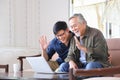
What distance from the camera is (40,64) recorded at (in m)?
2.83

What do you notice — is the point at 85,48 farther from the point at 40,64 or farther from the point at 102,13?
the point at 102,13

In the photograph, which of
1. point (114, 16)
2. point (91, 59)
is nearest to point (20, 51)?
point (114, 16)

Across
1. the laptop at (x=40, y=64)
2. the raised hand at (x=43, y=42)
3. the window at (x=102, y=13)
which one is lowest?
the laptop at (x=40, y=64)

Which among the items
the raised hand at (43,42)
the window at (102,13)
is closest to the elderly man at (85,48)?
the raised hand at (43,42)

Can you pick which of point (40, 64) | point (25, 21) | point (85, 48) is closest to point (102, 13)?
point (25, 21)

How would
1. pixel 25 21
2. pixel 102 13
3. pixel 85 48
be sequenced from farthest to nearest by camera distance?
pixel 25 21
pixel 102 13
pixel 85 48

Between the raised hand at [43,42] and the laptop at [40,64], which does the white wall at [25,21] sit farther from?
the laptop at [40,64]

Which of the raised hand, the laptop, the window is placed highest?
the window

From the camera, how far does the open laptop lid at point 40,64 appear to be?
2787mm

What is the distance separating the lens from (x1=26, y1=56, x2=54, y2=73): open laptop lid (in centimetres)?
279

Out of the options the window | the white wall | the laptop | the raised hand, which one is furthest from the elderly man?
the white wall

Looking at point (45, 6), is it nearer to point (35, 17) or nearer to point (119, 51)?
point (35, 17)

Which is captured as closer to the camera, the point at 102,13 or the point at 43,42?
the point at 43,42

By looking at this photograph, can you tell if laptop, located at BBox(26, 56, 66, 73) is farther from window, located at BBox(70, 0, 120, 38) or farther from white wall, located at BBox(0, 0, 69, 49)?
white wall, located at BBox(0, 0, 69, 49)
